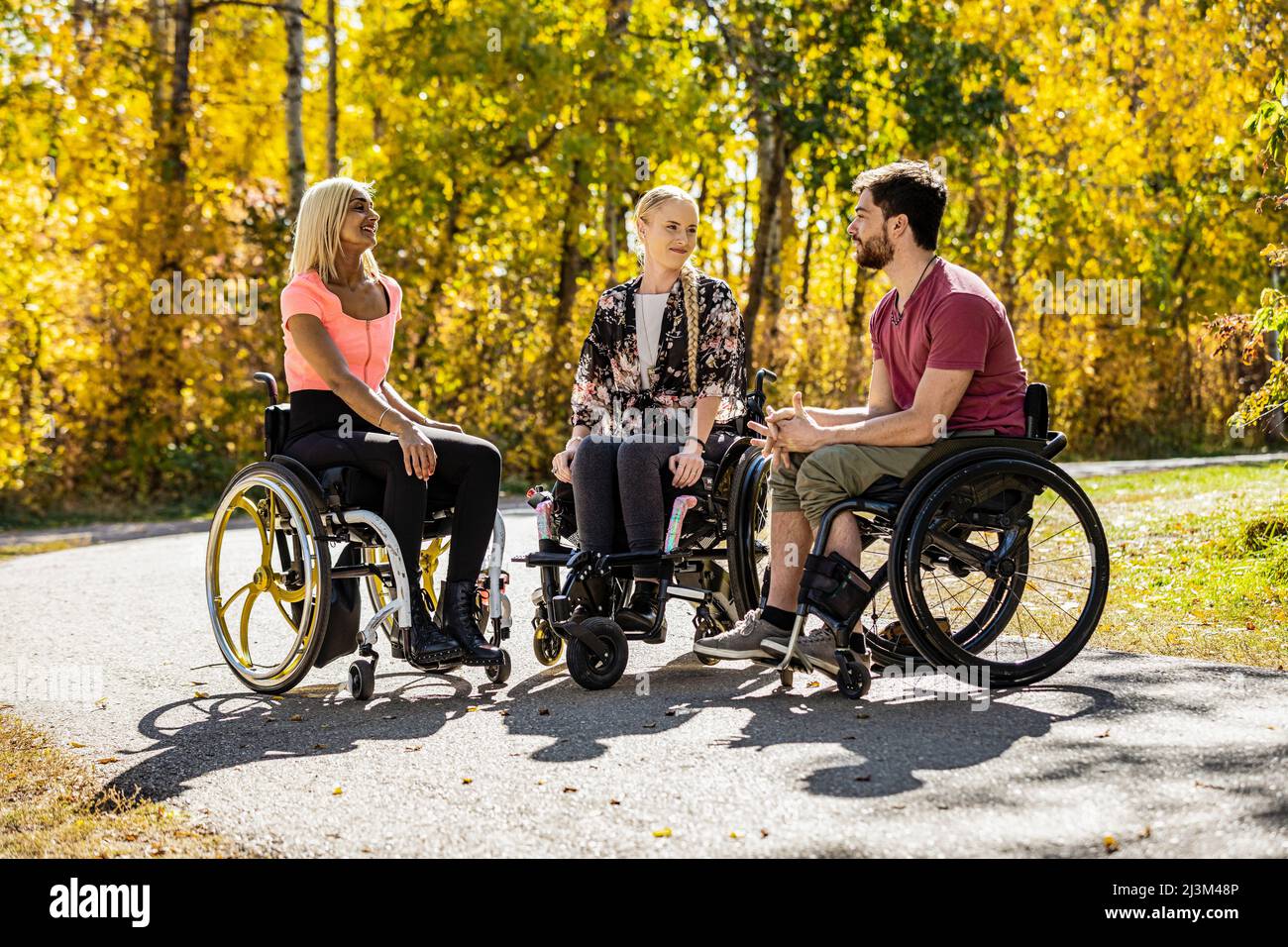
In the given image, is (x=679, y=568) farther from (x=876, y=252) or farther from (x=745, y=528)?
(x=876, y=252)

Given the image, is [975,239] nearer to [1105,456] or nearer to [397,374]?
[1105,456]

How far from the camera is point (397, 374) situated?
15328 millimetres

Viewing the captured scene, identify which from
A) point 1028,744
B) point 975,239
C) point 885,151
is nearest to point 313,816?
point 1028,744

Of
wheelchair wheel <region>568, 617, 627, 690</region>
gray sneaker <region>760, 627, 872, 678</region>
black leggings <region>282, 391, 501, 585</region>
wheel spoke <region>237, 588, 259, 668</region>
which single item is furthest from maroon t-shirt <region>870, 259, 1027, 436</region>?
wheel spoke <region>237, 588, 259, 668</region>

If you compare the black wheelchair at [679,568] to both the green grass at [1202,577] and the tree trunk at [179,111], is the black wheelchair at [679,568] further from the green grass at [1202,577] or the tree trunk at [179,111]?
the tree trunk at [179,111]

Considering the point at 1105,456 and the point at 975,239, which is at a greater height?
the point at 975,239

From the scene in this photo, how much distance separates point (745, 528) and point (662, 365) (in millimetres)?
684

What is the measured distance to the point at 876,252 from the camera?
4766 mm

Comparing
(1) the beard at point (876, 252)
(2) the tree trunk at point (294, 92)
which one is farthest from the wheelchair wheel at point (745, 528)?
(2) the tree trunk at point (294, 92)

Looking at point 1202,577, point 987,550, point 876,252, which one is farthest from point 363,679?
point 1202,577

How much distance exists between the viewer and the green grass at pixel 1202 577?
5.41 metres

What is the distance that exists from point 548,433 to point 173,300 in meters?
4.19
